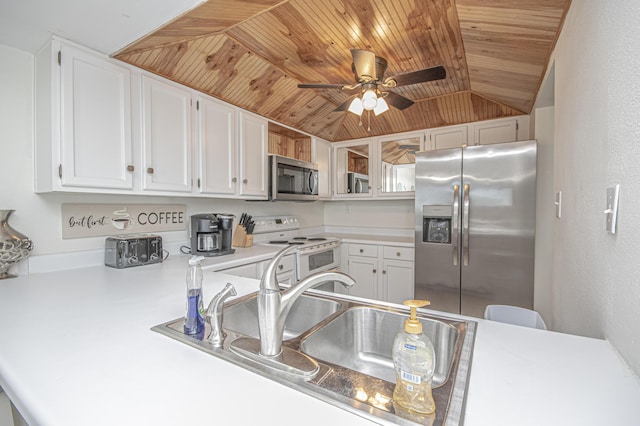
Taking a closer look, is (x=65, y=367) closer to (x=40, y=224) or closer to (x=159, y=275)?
(x=159, y=275)

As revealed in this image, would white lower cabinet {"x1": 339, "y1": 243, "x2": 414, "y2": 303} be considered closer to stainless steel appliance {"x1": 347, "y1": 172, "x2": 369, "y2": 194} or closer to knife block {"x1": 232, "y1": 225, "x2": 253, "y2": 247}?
stainless steel appliance {"x1": 347, "y1": 172, "x2": 369, "y2": 194}

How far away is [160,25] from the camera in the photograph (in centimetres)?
150

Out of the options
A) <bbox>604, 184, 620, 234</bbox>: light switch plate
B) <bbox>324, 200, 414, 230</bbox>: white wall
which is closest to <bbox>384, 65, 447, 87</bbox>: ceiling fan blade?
<bbox>604, 184, 620, 234</bbox>: light switch plate

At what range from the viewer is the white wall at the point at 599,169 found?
0.65m

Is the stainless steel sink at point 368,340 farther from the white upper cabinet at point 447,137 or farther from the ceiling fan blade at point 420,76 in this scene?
the white upper cabinet at point 447,137

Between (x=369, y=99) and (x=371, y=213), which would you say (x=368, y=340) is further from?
(x=371, y=213)

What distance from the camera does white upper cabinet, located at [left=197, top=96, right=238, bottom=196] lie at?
2.28m

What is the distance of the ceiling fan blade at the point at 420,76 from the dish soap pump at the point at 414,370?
65.8 inches

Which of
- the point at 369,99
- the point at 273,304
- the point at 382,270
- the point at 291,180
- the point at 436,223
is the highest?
the point at 369,99

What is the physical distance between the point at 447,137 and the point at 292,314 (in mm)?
2810

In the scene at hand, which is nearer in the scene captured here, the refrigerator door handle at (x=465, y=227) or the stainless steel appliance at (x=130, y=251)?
the stainless steel appliance at (x=130, y=251)

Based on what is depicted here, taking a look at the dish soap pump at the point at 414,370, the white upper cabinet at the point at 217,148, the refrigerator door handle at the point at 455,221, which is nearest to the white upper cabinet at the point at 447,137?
the refrigerator door handle at the point at 455,221

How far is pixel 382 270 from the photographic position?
3.25 meters

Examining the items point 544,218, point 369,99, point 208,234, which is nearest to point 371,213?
point 544,218
